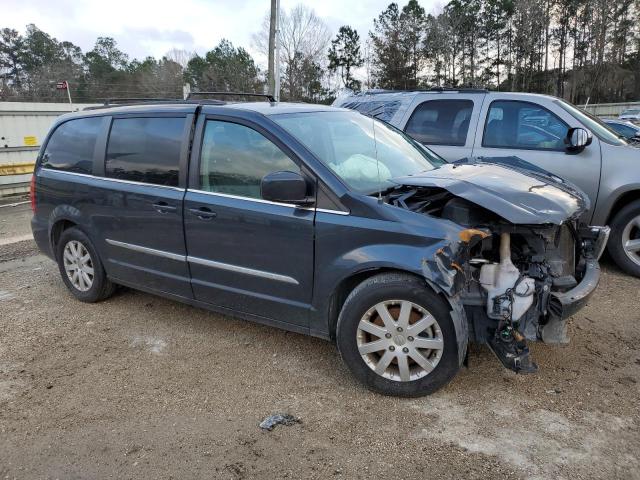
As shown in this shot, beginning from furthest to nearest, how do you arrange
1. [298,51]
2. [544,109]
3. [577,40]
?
[577,40]
[298,51]
[544,109]

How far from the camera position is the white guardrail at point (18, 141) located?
11.5 m

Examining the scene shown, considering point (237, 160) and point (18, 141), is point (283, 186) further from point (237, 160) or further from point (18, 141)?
point (18, 141)

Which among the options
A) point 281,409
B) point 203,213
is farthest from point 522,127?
point 281,409

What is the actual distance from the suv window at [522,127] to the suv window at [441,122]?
27 centimetres

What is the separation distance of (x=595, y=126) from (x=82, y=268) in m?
5.47

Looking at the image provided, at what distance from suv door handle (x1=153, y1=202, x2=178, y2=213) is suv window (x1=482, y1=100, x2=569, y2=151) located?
11.8 feet

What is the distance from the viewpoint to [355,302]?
119 inches

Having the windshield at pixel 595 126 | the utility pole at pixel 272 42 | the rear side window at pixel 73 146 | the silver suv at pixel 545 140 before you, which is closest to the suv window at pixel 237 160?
the rear side window at pixel 73 146

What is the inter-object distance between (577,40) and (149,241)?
183 ft

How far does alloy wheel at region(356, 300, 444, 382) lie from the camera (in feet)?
9.58

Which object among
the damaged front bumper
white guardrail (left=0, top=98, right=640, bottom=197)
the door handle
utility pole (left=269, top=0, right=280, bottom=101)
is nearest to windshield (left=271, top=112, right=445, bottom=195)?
the door handle

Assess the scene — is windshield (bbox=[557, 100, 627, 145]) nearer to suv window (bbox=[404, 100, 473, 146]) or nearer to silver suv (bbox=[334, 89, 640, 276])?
silver suv (bbox=[334, 89, 640, 276])

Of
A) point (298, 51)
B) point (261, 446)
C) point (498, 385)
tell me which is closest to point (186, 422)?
point (261, 446)

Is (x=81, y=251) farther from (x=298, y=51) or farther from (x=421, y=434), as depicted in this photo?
(x=298, y=51)
